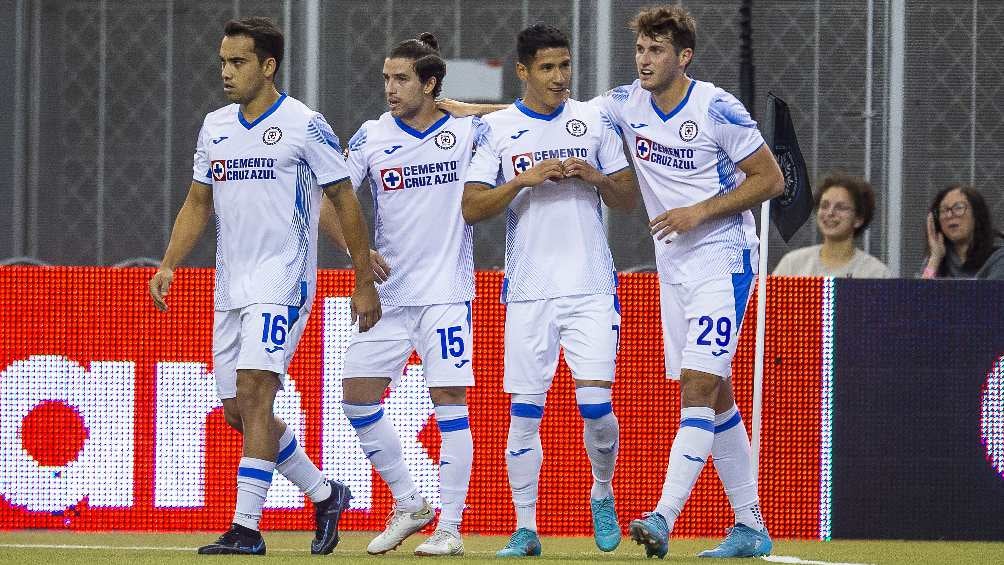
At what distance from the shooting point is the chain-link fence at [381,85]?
28.6ft

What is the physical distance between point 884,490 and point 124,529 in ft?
11.3

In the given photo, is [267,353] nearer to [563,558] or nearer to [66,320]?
[563,558]

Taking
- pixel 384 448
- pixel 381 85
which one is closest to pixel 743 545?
pixel 384 448

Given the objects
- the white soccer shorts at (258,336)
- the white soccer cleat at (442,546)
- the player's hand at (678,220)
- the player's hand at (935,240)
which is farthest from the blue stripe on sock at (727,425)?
the player's hand at (935,240)

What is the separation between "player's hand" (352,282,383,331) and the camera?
624 cm

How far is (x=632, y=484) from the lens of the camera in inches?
297

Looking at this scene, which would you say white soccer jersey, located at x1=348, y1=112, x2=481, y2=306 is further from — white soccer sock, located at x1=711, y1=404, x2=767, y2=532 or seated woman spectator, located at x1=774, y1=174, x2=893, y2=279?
seated woman spectator, located at x1=774, y1=174, x2=893, y2=279

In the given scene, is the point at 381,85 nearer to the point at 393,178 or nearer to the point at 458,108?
the point at 458,108

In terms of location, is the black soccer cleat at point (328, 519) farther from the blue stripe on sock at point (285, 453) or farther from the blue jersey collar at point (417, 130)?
the blue jersey collar at point (417, 130)

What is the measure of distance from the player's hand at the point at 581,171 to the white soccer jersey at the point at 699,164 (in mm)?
252

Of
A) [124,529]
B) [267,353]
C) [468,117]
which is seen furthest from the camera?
[124,529]

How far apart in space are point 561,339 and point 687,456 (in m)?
0.70

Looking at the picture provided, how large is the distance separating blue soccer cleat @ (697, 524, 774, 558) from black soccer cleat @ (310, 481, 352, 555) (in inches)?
56.2

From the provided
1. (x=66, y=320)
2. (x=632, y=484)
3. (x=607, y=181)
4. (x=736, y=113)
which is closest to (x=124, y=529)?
(x=66, y=320)
